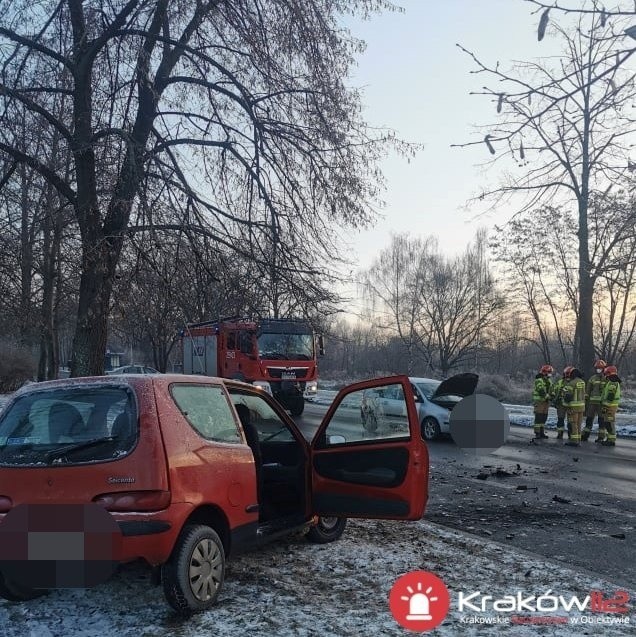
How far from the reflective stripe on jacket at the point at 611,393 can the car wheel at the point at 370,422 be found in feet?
34.2

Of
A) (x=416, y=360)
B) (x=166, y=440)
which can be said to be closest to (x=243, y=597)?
(x=166, y=440)

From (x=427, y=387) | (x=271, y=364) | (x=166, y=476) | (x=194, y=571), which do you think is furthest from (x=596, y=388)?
(x=166, y=476)

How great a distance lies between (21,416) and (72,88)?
21.2ft

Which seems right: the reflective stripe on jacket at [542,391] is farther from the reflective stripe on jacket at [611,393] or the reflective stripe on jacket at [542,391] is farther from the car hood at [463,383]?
the car hood at [463,383]

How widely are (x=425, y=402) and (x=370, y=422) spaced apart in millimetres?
9949

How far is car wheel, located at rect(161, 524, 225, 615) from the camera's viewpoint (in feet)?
13.0

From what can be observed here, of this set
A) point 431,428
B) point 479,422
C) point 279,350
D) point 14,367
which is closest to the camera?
point 479,422

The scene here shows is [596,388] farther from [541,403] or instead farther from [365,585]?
[365,585]

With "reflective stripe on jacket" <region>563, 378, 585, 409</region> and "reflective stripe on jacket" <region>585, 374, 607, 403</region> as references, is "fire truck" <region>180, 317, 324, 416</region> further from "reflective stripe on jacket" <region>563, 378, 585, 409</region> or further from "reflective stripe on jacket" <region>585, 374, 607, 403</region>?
"reflective stripe on jacket" <region>585, 374, 607, 403</region>

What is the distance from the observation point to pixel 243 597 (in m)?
4.44

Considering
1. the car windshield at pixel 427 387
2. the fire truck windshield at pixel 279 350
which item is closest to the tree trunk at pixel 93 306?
the car windshield at pixel 427 387

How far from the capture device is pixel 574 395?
47.9 feet

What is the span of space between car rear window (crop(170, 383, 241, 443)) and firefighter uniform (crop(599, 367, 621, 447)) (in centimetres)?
1137

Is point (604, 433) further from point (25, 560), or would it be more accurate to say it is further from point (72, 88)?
point (25, 560)
